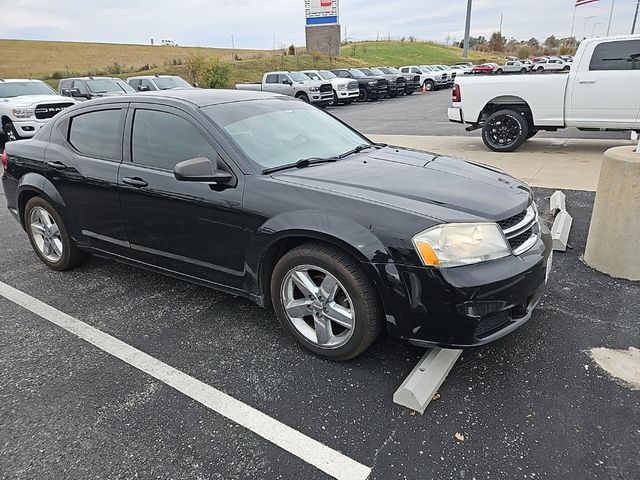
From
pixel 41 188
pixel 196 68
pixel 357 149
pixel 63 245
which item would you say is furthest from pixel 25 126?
pixel 196 68

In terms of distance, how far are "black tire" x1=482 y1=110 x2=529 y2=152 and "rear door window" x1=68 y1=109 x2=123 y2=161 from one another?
7.60 m

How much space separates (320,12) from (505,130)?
49802 millimetres

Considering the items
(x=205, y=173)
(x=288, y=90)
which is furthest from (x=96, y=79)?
(x=205, y=173)

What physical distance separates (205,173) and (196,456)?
162 cm

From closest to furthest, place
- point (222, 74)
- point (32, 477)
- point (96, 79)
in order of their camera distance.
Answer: point (32, 477), point (96, 79), point (222, 74)

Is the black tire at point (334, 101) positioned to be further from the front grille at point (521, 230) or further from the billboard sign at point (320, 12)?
the billboard sign at point (320, 12)

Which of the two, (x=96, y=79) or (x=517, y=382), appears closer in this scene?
(x=517, y=382)

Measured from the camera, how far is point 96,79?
632 inches

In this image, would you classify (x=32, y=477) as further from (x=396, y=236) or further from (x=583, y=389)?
(x=583, y=389)

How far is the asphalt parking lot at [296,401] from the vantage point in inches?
86.8

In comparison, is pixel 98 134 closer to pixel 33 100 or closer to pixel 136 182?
pixel 136 182

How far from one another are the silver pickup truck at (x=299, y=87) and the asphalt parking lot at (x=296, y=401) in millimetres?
18294

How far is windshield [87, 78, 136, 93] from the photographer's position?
15.6 metres

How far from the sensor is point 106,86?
1582 centimetres
